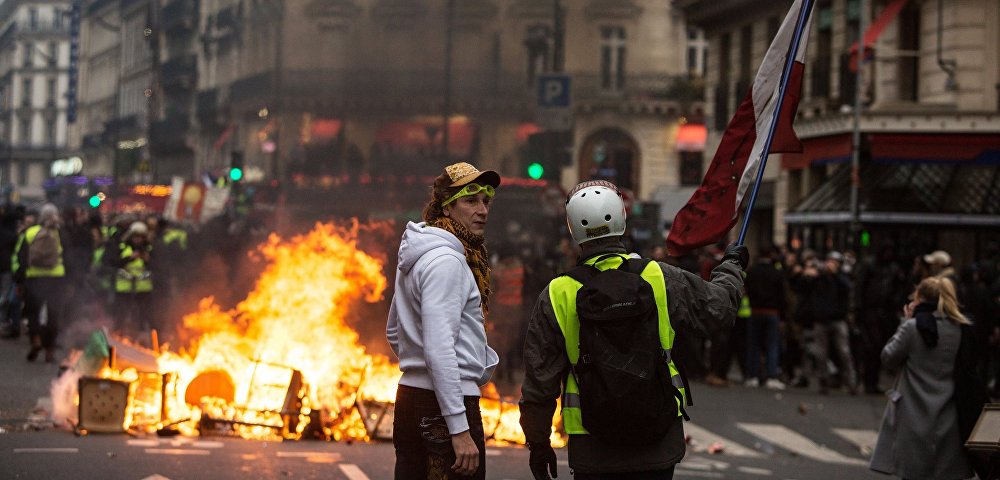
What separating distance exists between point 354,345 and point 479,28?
23.0 ft

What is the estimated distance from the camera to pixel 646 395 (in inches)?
204

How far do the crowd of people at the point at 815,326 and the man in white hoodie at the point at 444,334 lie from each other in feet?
41.0

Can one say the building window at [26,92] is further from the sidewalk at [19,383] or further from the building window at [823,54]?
the sidewalk at [19,383]

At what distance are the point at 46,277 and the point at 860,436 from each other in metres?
8.68

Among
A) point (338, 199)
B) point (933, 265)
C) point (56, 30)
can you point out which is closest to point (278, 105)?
point (338, 199)

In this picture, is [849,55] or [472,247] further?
[849,55]

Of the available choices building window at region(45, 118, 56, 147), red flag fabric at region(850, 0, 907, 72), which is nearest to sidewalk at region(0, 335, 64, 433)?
red flag fabric at region(850, 0, 907, 72)

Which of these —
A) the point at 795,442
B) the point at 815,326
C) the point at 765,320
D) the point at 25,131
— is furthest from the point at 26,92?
the point at 795,442

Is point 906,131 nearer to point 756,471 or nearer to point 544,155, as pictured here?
point 544,155

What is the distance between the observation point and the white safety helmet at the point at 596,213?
5.41 m

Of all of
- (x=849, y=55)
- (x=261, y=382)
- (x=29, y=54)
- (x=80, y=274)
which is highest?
(x=29, y=54)

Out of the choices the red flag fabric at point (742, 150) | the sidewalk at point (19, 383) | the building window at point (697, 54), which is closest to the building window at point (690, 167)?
the building window at point (697, 54)

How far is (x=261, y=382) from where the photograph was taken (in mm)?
11883

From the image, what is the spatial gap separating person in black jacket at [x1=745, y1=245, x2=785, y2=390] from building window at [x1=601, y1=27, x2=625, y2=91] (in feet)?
12.6
